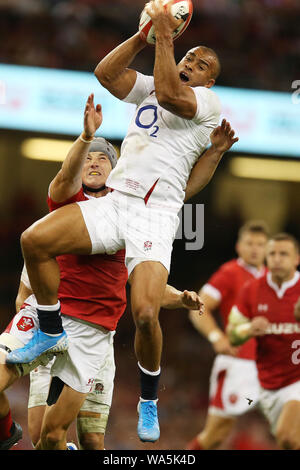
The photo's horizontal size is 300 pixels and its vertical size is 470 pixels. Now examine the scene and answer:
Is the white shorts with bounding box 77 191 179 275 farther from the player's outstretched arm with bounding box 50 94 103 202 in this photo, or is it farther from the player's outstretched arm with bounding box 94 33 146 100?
the player's outstretched arm with bounding box 94 33 146 100

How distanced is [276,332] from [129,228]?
111 inches

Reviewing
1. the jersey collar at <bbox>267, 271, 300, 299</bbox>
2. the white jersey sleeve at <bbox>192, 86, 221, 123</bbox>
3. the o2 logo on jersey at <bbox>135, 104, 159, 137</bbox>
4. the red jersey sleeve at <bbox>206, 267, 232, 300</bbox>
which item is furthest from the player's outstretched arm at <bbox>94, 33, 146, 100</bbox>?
the red jersey sleeve at <bbox>206, 267, 232, 300</bbox>

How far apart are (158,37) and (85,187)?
3.46ft

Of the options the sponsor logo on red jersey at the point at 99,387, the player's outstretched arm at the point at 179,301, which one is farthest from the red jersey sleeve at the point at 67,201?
the sponsor logo on red jersey at the point at 99,387

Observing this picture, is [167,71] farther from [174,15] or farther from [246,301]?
[246,301]

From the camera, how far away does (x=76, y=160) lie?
14.6ft

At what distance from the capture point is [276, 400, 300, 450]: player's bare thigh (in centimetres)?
646

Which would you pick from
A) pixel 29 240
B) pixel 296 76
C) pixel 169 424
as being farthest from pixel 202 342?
pixel 29 240

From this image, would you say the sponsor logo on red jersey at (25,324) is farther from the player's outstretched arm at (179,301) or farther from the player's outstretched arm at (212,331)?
the player's outstretched arm at (212,331)

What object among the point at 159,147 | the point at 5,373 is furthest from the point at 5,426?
the point at 159,147

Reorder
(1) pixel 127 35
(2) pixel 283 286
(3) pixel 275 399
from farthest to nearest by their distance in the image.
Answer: (1) pixel 127 35, (2) pixel 283 286, (3) pixel 275 399

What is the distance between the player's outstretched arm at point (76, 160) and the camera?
444 centimetres

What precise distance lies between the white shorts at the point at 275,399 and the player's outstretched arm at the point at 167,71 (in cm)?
313
